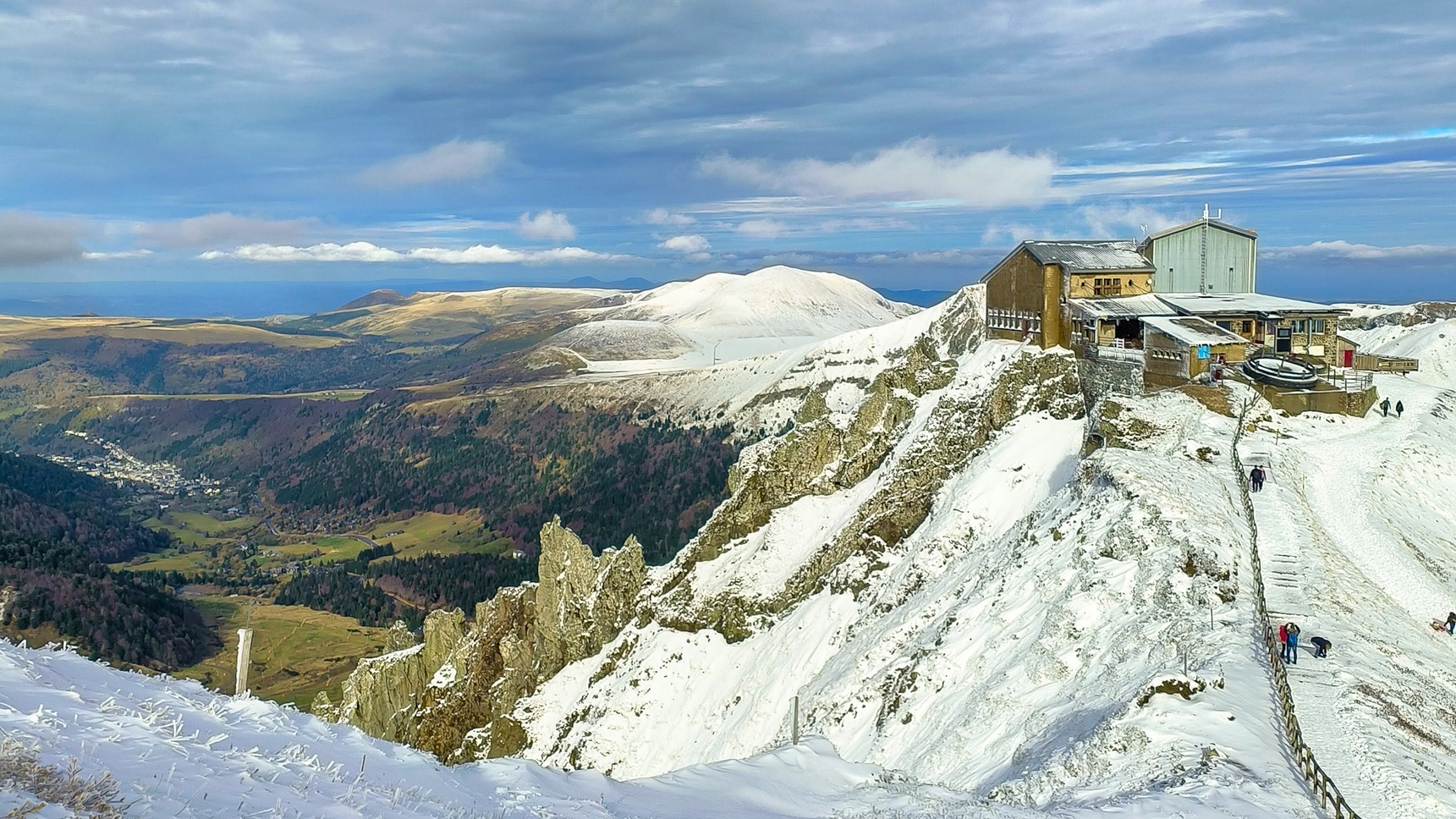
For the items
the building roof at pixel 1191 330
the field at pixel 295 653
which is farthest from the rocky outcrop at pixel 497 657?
the field at pixel 295 653

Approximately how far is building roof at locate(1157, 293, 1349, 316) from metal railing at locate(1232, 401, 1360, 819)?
89.2 ft

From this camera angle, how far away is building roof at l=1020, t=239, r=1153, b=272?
63375 mm

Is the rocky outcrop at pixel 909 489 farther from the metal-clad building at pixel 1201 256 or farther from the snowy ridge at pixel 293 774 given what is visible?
the snowy ridge at pixel 293 774

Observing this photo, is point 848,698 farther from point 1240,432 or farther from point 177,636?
point 177,636

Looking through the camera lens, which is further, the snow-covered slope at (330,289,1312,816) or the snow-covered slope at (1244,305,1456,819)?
the snow-covered slope at (330,289,1312,816)

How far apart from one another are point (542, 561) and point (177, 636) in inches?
5421

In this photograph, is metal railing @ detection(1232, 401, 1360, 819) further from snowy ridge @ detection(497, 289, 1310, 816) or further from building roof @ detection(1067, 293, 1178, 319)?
building roof @ detection(1067, 293, 1178, 319)

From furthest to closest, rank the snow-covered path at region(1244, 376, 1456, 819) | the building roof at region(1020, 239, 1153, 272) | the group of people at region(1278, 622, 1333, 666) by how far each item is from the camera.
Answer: the building roof at region(1020, 239, 1153, 272) → the group of people at region(1278, 622, 1333, 666) → the snow-covered path at region(1244, 376, 1456, 819)

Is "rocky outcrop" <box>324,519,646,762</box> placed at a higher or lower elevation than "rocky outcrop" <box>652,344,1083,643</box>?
lower

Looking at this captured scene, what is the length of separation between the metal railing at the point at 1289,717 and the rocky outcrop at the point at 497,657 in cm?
4593

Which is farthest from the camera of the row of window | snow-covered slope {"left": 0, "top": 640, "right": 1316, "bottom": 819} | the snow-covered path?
the row of window

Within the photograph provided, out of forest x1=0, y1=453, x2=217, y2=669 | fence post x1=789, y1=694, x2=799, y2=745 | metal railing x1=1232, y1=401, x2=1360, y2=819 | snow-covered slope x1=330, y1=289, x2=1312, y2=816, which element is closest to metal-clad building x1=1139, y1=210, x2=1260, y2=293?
snow-covered slope x1=330, y1=289, x2=1312, y2=816

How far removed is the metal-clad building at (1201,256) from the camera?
2611 inches

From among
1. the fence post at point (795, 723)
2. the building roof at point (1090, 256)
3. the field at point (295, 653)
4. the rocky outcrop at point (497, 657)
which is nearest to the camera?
the fence post at point (795, 723)
